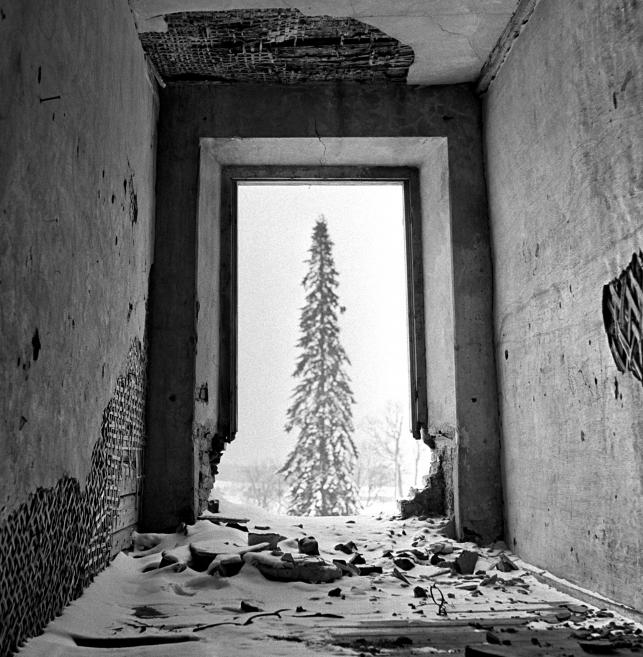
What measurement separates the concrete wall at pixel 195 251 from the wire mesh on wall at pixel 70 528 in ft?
0.89

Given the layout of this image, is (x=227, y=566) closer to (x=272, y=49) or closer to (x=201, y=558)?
(x=201, y=558)

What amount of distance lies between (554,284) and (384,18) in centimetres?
184

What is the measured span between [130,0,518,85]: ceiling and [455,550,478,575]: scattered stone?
297 centimetres

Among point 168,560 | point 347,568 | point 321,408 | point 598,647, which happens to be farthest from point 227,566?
point 321,408

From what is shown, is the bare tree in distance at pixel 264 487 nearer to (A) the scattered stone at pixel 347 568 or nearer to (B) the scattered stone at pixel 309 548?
(B) the scattered stone at pixel 309 548

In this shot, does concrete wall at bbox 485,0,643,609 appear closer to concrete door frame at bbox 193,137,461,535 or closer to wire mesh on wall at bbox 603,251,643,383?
wire mesh on wall at bbox 603,251,643,383

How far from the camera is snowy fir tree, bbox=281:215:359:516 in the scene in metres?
13.1

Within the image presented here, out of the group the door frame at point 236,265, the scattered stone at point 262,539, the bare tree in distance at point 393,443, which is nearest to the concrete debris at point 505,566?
the scattered stone at point 262,539

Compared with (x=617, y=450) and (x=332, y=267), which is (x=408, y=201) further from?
(x=332, y=267)

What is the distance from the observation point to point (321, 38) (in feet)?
13.5

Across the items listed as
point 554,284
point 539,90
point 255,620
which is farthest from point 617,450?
point 539,90

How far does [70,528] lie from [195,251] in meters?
2.23

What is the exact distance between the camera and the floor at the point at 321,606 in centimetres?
227

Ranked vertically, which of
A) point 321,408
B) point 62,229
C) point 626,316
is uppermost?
point 62,229
